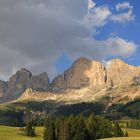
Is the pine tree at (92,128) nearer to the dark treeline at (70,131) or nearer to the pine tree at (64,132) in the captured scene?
the dark treeline at (70,131)

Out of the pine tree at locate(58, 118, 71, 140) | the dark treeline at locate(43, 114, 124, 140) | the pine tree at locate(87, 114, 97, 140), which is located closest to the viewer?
the pine tree at locate(58, 118, 71, 140)

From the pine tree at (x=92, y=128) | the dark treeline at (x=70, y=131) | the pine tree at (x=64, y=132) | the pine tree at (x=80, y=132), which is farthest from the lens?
the pine tree at (x=92, y=128)

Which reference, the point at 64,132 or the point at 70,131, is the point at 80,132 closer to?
the point at 70,131

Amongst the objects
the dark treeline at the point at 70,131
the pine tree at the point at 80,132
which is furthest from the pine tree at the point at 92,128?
the pine tree at the point at 80,132

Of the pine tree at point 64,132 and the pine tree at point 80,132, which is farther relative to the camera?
the pine tree at point 80,132

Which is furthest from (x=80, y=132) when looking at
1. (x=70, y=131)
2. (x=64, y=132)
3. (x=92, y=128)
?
(x=92, y=128)

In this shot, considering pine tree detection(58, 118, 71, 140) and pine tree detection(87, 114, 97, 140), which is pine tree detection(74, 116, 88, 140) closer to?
pine tree detection(58, 118, 71, 140)

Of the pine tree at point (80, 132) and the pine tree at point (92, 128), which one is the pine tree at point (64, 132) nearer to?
the pine tree at point (80, 132)

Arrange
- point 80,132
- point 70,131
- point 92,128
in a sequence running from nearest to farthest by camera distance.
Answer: point 80,132
point 70,131
point 92,128

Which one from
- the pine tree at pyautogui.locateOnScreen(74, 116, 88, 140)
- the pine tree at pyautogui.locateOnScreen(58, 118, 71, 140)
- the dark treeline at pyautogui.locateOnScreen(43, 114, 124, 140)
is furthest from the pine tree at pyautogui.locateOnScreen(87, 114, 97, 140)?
the pine tree at pyautogui.locateOnScreen(58, 118, 71, 140)

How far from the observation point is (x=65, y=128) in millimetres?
169875

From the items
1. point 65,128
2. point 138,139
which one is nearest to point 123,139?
point 138,139

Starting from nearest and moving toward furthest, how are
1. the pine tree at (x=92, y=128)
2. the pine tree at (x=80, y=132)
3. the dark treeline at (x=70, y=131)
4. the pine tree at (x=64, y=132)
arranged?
the pine tree at (x=64, y=132) < the dark treeline at (x=70, y=131) < the pine tree at (x=80, y=132) < the pine tree at (x=92, y=128)

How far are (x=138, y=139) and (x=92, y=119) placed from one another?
64.3 metres
